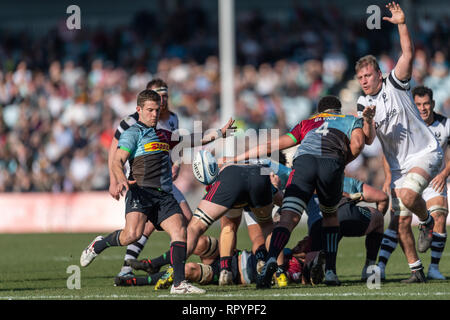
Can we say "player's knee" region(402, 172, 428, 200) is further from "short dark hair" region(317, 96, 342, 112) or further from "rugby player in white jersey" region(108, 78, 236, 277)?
"rugby player in white jersey" region(108, 78, 236, 277)

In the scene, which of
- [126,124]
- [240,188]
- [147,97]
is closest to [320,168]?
[240,188]

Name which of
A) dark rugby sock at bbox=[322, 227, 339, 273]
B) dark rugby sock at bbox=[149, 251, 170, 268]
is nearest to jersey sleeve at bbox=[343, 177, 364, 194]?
dark rugby sock at bbox=[322, 227, 339, 273]

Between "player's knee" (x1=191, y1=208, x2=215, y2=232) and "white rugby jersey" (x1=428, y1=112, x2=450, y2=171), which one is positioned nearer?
"player's knee" (x1=191, y1=208, x2=215, y2=232)

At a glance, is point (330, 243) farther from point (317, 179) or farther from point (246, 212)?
point (246, 212)

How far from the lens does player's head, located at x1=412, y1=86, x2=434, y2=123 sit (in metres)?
10.4

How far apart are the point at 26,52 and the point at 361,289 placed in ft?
66.3

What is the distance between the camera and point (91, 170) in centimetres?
2159

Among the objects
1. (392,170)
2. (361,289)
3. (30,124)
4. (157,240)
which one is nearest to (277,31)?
(30,124)

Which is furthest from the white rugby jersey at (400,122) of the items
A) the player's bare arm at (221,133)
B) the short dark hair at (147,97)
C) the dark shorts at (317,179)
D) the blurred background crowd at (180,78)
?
the blurred background crowd at (180,78)

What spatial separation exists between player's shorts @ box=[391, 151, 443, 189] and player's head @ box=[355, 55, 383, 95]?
90 cm

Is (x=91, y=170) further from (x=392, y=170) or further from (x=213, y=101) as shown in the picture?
(x=392, y=170)

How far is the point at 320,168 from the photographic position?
28.6 ft

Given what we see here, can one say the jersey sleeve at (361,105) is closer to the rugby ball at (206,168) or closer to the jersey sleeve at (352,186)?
the jersey sleeve at (352,186)

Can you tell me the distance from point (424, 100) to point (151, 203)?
3843 mm
